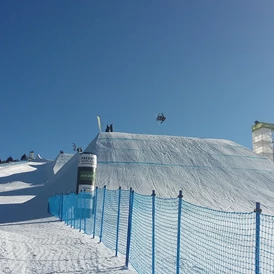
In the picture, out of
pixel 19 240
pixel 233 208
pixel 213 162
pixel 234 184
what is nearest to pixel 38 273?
pixel 19 240

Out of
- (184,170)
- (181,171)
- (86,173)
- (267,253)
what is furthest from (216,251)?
(184,170)

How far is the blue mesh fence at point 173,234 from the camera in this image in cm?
640

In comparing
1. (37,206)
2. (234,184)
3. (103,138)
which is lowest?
(37,206)

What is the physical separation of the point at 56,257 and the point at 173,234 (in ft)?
16.9

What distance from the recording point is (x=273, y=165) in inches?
1280

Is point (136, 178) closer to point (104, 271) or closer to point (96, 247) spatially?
point (96, 247)

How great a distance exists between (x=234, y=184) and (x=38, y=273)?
2198 centimetres

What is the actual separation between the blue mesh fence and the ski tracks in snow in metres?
0.41

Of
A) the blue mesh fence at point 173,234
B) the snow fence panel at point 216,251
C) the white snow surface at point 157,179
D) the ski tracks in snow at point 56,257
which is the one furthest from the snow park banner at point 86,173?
the snow fence panel at point 216,251

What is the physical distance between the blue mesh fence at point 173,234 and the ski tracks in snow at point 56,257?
412 mm

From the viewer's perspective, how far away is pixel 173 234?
12203mm

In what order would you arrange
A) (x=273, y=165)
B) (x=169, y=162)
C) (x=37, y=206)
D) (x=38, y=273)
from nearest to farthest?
(x=38, y=273) → (x=37, y=206) → (x=169, y=162) → (x=273, y=165)

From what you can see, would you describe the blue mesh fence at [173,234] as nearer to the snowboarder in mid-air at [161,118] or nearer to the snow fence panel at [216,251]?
the snow fence panel at [216,251]

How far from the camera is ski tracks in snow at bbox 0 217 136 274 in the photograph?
6.98 metres
